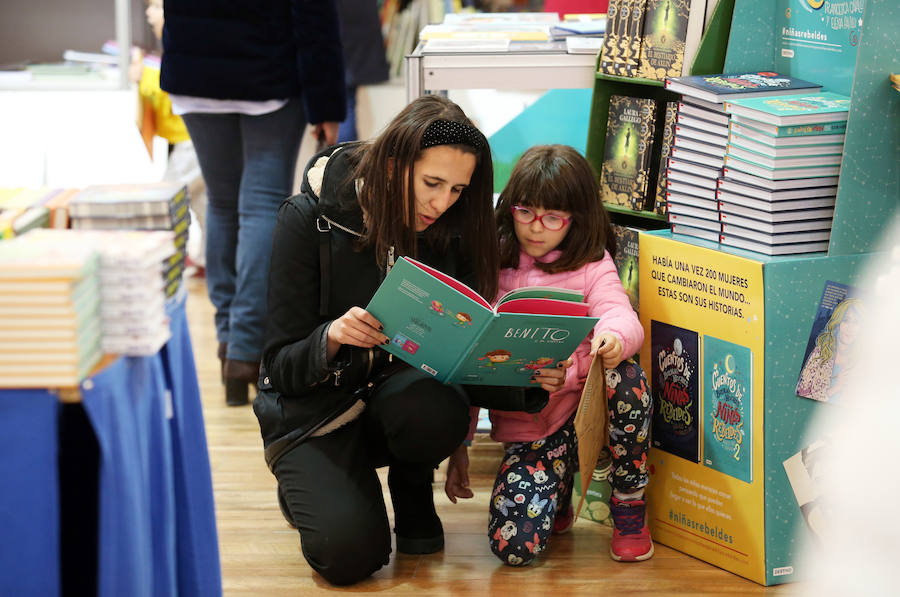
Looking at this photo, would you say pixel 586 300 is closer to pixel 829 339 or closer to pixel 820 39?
pixel 829 339

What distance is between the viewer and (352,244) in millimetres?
2039

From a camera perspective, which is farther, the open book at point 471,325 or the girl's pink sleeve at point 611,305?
the girl's pink sleeve at point 611,305

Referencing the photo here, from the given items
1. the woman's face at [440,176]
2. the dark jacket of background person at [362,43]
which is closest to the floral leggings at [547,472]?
the woman's face at [440,176]

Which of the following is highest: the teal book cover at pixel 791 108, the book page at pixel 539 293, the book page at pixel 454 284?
the teal book cover at pixel 791 108

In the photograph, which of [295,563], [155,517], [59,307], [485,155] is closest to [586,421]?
[485,155]

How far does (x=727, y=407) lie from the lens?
2.08 metres

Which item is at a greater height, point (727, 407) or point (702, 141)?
point (702, 141)

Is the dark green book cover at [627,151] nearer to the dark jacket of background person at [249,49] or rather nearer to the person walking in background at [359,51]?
the dark jacket of background person at [249,49]

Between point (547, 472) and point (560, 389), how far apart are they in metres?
0.18

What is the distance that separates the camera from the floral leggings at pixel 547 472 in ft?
6.90

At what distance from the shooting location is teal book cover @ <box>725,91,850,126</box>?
1923 mm

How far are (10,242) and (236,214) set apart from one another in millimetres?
1863

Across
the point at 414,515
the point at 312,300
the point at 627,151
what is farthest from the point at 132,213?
the point at 627,151

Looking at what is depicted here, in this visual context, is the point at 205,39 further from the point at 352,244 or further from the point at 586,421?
the point at 586,421
